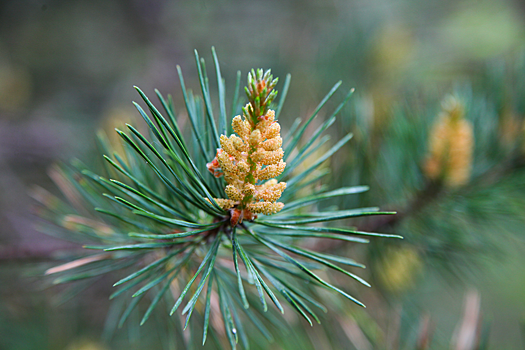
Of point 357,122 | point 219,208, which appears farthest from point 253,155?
point 357,122

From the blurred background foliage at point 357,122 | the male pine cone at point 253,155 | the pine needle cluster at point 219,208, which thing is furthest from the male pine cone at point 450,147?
the male pine cone at point 253,155

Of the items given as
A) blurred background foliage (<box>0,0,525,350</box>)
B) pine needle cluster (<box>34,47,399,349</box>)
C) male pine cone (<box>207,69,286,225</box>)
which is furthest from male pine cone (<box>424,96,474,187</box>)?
male pine cone (<box>207,69,286,225</box>)

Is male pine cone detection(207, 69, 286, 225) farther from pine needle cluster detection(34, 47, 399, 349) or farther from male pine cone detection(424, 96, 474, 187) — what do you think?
male pine cone detection(424, 96, 474, 187)

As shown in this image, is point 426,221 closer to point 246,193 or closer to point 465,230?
point 465,230

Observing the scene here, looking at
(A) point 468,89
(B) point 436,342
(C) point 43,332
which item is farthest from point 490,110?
(C) point 43,332

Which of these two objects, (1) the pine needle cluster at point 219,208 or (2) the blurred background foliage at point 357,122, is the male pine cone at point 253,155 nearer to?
(1) the pine needle cluster at point 219,208

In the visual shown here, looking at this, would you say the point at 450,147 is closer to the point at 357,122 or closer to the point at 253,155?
the point at 357,122
